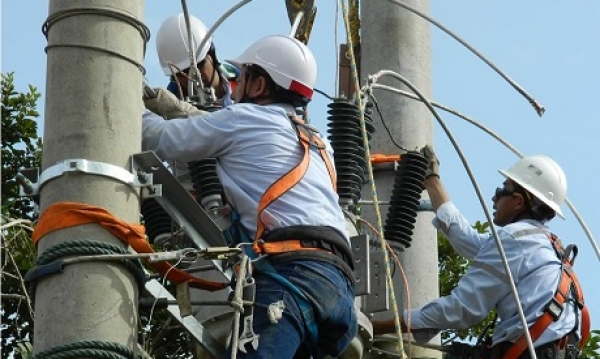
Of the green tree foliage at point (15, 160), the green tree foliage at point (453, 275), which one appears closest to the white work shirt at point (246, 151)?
the green tree foliage at point (15, 160)

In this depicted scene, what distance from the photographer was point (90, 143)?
486 cm

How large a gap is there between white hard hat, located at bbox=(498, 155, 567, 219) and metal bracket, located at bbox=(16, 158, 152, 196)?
3.73m

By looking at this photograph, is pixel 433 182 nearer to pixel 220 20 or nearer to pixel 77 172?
pixel 220 20

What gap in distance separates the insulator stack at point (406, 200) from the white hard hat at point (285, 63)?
62.6 inches

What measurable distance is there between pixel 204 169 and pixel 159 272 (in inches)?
44.1

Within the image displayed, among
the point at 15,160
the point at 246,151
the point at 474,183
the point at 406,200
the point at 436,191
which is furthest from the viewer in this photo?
the point at 15,160

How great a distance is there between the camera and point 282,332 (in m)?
5.41

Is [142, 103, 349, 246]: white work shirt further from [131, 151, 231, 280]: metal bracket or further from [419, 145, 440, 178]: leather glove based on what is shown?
[419, 145, 440, 178]: leather glove

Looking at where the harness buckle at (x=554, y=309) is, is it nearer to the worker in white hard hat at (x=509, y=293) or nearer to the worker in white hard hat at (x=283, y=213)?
the worker in white hard hat at (x=509, y=293)

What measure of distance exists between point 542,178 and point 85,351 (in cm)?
438

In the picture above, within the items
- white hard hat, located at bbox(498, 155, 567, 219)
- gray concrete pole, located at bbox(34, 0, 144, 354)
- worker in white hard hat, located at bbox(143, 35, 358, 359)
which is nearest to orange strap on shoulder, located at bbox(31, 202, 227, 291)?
gray concrete pole, located at bbox(34, 0, 144, 354)

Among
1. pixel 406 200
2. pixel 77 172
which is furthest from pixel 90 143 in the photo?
pixel 406 200

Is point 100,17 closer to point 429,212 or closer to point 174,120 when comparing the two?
point 174,120

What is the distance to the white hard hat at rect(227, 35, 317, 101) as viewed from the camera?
6.25 metres
